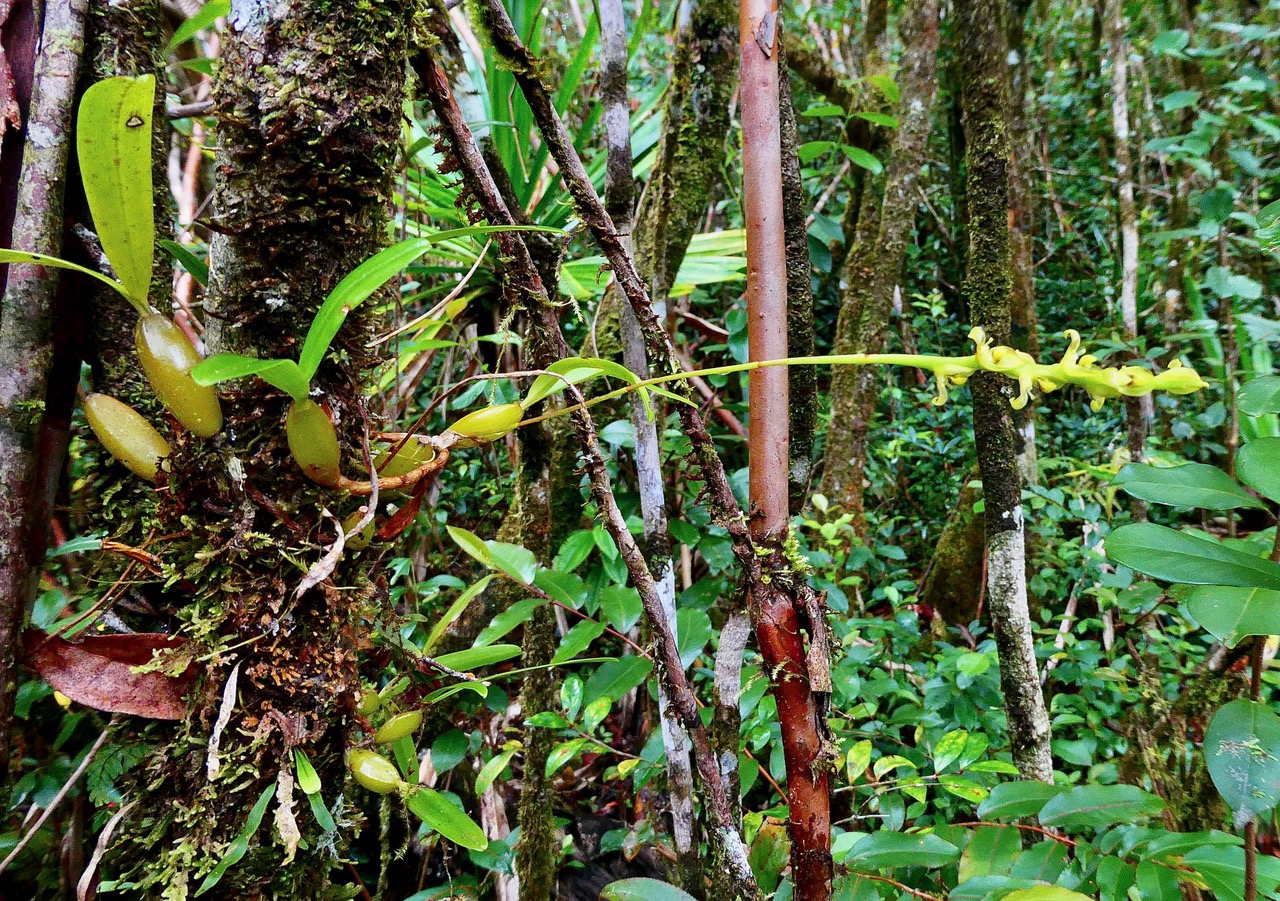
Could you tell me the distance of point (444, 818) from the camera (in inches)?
22.9

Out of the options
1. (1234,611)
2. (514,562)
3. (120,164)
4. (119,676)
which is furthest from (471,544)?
(1234,611)

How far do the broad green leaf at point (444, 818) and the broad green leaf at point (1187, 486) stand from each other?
2.28ft

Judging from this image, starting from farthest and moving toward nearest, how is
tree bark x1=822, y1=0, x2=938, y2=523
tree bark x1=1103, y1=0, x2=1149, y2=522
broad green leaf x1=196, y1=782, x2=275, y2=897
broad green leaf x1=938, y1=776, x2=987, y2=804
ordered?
tree bark x1=1103, y1=0, x2=1149, y2=522 → tree bark x1=822, y1=0, x2=938, y2=523 → broad green leaf x1=938, y1=776, x2=987, y2=804 → broad green leaf x1=196, y1=782, x2=275, y2=897

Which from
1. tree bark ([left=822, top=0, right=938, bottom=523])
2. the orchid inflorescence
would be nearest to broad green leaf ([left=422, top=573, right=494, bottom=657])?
the orchid inflorescence

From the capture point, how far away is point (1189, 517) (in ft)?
8.49

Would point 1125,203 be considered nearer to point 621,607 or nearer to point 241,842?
point 621,607

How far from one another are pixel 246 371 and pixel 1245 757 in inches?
32.0

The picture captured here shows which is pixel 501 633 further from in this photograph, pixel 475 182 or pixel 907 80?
pixel 907 80

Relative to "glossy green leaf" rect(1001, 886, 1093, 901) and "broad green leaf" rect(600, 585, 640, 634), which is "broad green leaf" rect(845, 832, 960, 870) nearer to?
"glossy green leaf" rect(1001, 886, 1093, 901)

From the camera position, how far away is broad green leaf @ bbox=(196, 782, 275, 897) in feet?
1.55

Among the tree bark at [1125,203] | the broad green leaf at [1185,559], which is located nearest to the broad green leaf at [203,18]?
the broad green leaf at [1185,559]

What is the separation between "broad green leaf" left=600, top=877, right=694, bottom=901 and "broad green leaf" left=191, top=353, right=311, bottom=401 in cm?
53

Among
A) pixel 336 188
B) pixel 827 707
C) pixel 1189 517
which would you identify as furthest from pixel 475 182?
pixel 1189 517

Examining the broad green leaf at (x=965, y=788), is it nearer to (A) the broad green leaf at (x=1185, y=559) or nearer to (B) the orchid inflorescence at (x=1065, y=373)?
(A) the broad green leaf at (x=1185, y=559)
